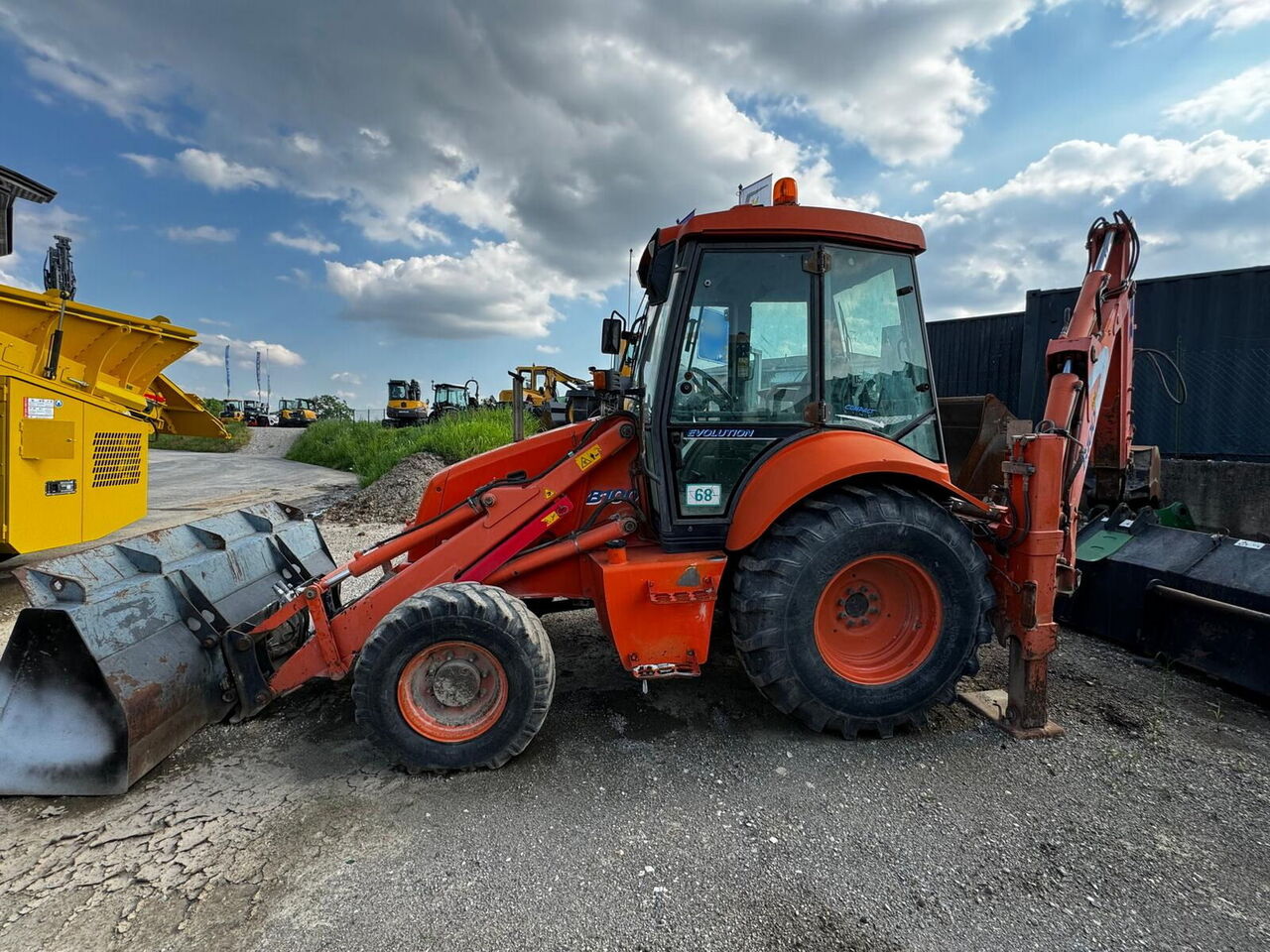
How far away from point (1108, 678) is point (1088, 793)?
1357 millimetres

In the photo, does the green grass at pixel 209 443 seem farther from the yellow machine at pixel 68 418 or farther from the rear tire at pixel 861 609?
the rear tire at pixel 861 609

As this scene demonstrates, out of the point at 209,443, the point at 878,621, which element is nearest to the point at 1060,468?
the point at 878,621

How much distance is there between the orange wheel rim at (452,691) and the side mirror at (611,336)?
1664 millimetres

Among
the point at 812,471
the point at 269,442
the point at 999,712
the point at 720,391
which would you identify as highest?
the point at 720,391

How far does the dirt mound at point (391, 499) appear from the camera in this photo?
9727 mm

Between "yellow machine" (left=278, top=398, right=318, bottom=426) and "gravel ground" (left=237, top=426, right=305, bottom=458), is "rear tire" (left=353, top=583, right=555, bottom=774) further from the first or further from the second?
"yellow machine" (left=278, top=398, right=318, bottom=426)

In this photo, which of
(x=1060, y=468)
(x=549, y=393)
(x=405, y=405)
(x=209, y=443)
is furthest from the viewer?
(x=405, y=405)

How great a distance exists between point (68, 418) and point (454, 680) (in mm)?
4777

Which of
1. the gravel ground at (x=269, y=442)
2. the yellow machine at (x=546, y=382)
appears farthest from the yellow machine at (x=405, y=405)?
the yellow machine at (x=546, y=382)

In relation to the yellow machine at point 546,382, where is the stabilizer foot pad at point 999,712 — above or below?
below

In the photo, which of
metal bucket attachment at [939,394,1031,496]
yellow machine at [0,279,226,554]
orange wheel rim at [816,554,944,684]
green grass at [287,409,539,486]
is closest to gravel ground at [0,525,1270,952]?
orange wheel rim at [816,554,944,684]

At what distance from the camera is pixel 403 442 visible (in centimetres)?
1516

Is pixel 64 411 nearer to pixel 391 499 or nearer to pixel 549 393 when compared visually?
pixel 391 499

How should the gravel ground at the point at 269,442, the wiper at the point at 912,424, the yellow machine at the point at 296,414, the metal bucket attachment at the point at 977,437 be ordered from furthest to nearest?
the yellow machine at the point at 296,414 → the gravel ground at the point at 269,442 → the metal bucket attachment at the point at 977,437 → the wiper at the point at 912,424
